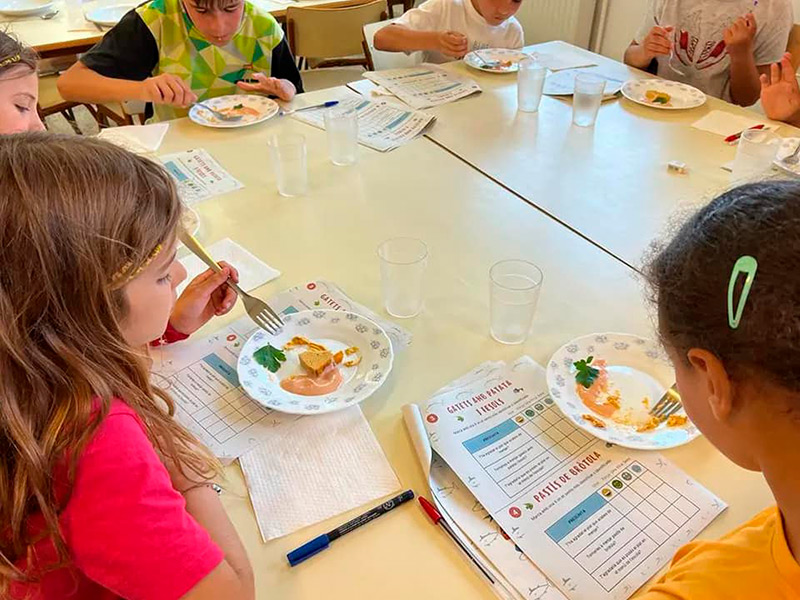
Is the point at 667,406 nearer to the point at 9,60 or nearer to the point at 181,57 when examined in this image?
the point at 9,60

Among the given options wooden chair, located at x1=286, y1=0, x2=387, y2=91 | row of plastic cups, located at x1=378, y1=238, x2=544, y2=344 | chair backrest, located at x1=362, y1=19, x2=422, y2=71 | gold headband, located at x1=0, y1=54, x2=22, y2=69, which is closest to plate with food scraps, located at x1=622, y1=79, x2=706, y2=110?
chair backrest, located at x1=362, y1=19, x2=422, y2=71

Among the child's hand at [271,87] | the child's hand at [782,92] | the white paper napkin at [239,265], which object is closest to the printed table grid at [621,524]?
the white paper napkin at [239,265]

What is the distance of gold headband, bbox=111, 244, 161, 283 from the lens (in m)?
0.69

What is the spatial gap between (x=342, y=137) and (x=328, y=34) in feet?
4.80

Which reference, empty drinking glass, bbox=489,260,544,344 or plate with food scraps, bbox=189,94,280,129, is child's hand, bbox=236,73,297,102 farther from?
empty drinking glass, bbox=489,260,544,344

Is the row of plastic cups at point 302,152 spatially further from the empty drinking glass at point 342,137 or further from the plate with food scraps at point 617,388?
the plate with food scraps at point 617,388

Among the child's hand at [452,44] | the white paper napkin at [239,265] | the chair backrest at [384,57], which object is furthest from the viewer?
the chair backrest at [384,57]

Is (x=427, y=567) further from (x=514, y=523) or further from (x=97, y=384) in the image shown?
(x=97, y=384)

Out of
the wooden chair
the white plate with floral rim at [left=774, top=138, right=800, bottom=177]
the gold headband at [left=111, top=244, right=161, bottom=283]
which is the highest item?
the gold headband at [left=111, top=244, right=161, bottom=283]

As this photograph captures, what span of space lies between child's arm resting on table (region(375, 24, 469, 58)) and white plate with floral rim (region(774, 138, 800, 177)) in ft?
3.25

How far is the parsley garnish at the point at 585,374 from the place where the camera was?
0.94 metres

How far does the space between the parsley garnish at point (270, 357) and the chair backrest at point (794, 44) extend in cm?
197

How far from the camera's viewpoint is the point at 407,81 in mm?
1972

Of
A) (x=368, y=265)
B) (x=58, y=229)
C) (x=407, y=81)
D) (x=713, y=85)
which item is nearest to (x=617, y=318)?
(x=368, y=265)
